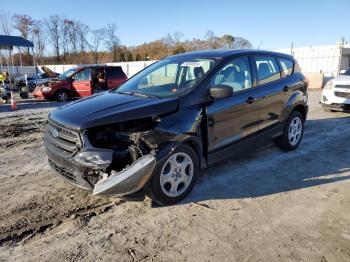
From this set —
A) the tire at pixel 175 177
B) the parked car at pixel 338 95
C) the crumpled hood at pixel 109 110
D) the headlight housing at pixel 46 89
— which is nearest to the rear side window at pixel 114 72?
the headlight housing at pixel 46 89

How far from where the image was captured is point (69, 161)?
366 centimetres

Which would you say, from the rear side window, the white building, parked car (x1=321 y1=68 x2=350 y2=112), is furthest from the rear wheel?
the white building

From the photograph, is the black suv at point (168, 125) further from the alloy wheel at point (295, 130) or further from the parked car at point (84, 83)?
the parked car at point (84, 83)

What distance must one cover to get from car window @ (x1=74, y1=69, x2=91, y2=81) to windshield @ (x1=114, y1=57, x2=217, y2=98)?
9.63m

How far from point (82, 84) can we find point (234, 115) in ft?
36.5

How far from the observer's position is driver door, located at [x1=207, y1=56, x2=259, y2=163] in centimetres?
442

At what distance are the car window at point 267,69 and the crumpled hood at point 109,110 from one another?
75.1 inches

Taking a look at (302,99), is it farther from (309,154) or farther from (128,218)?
(128,218)

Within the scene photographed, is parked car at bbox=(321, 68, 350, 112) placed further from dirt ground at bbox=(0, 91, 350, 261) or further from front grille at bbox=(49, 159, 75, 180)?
front grille at bbox=(49, 159, 75, 180)

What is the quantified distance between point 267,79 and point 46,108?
9.67 meters

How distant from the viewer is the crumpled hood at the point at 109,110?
11.9 feet

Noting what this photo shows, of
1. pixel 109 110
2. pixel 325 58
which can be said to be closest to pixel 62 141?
pixel 109 110

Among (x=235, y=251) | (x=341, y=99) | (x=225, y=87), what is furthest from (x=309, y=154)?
(x=341, y=99)

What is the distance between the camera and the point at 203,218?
12.2 feet
